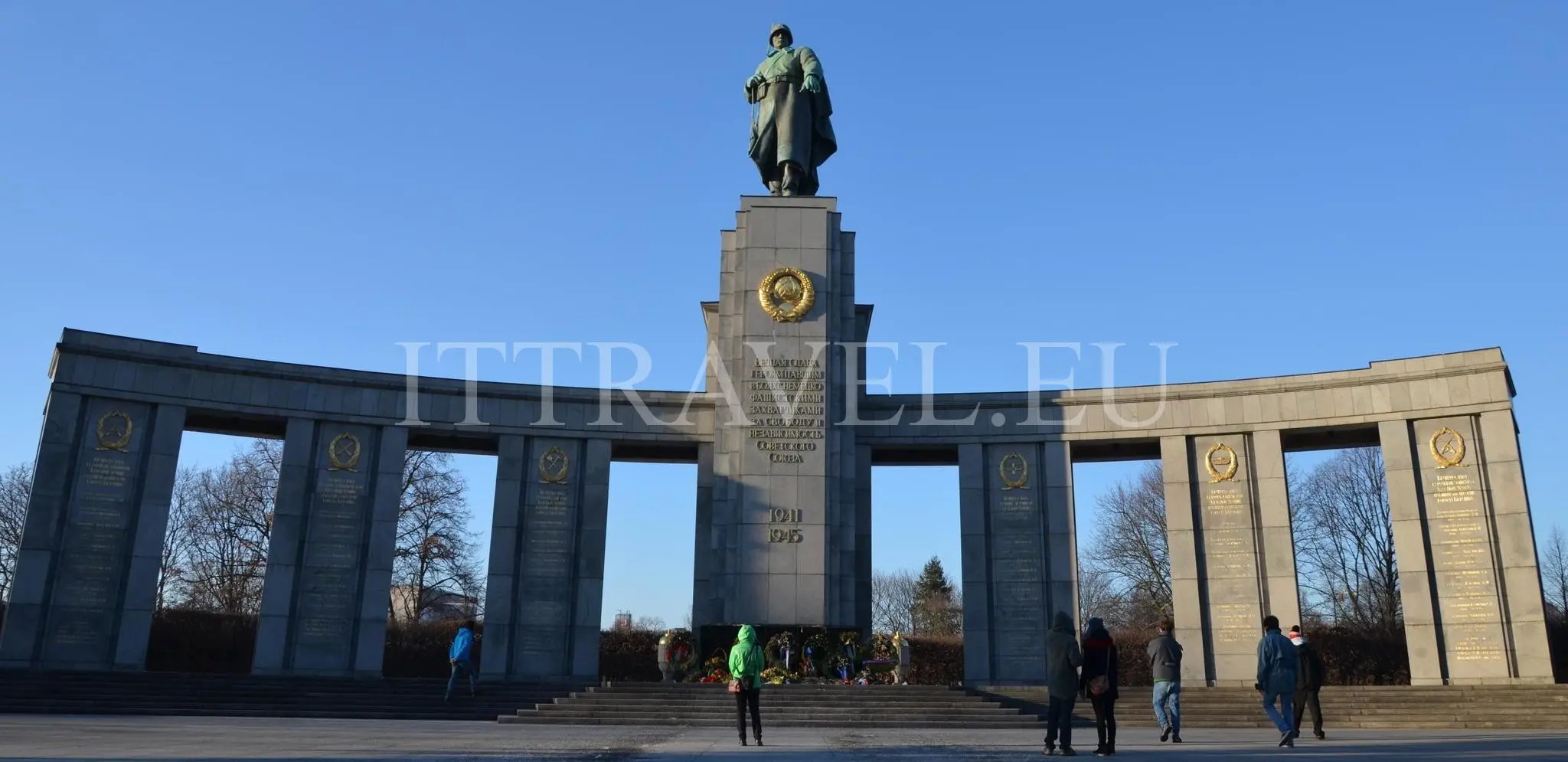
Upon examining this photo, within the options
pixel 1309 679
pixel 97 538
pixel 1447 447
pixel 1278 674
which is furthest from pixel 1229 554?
pixel 97 538

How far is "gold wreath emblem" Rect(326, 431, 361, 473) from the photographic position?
2886cm

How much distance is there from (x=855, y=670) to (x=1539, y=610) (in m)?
15.2

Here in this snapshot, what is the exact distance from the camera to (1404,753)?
12.1 meters

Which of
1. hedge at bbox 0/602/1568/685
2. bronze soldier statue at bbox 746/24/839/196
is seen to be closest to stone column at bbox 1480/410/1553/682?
hedge at bbox 0/602/1568/685

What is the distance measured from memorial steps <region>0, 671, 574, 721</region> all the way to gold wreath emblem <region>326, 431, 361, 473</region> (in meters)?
5.65

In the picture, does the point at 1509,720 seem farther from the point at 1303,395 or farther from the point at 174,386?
the point at 174,386

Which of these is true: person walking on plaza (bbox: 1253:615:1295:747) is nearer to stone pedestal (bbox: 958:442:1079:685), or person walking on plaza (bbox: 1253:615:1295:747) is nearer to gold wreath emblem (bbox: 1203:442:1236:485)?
stone pedestal (bbox: 958:442:1079:685)

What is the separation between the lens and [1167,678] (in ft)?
49.6

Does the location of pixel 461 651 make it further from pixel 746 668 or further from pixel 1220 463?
pixel 1220 463

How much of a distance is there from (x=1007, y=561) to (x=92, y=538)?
71.4 ft

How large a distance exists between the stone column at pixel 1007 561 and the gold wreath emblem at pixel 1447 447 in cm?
866

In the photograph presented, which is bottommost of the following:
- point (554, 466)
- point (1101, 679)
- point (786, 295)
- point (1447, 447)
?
point (1101, 679)

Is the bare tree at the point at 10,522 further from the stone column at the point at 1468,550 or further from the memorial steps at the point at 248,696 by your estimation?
the stone column at the point at 1468,550

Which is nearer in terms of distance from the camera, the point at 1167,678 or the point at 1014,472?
the point at 1167,678
